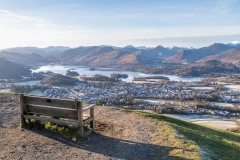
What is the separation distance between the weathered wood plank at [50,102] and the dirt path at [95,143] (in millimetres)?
1018

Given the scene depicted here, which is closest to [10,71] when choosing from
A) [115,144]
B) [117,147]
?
[115,144]

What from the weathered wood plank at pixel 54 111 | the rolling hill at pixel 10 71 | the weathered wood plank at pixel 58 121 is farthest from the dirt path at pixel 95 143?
the rolling hill at pixel 10 71

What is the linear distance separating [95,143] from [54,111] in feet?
5.99

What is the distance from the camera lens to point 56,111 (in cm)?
1035

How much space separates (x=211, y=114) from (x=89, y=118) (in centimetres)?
4993

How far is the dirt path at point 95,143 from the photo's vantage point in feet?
28.6

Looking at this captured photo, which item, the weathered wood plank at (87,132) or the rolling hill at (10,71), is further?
the rolling hill at (10,71)

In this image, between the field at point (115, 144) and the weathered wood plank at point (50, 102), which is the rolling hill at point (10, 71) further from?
the field at point (115, 144)

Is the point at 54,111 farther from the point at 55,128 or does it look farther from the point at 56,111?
the point at 55,128

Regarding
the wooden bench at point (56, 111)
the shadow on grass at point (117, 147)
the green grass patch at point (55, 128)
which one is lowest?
the shadow on grass at point (117, 147)

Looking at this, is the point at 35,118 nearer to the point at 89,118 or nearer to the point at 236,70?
the point at 89,118

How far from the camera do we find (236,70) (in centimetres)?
18912

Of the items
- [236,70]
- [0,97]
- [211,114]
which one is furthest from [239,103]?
[236,70]

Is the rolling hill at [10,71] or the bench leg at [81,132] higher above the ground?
the bench leg at [81,132]
